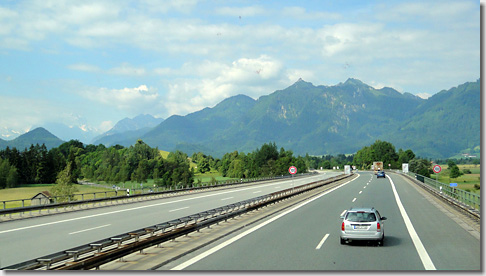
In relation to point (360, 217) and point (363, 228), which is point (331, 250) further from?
point (360, 217)

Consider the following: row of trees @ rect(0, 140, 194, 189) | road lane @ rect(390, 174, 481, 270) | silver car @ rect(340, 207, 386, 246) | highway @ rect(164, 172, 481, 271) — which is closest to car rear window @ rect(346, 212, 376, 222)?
silver car @ rect(340, 207, 386, 246)

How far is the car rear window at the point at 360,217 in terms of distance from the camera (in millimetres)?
17000

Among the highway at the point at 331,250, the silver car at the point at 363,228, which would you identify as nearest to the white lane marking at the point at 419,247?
the highway at the point at 331,250

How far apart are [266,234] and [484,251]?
8.46m

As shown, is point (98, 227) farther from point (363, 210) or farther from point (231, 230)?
point (363, 210)

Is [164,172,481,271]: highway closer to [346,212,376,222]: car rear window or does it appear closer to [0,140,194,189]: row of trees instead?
[346,212,376,222]: car rear window

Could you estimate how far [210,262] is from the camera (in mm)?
13477

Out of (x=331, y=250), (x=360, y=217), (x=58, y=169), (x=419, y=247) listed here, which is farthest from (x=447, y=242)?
(x=58, y=169)

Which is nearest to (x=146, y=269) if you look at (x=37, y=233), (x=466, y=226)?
(x=37, y=233)

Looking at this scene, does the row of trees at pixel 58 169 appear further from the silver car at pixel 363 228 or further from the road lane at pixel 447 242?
the silver car at pixel 363 228

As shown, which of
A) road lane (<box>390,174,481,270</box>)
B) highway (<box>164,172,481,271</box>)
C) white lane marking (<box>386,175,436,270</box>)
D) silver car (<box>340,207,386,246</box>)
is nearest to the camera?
highway (<box>164,172,481,271</box>)

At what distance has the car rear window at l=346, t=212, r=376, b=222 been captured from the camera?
1700 cm

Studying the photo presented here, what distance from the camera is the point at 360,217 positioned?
1717 cm

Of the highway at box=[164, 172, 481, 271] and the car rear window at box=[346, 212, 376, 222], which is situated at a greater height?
the car rear window at box=[346, 212, 376, 222]
